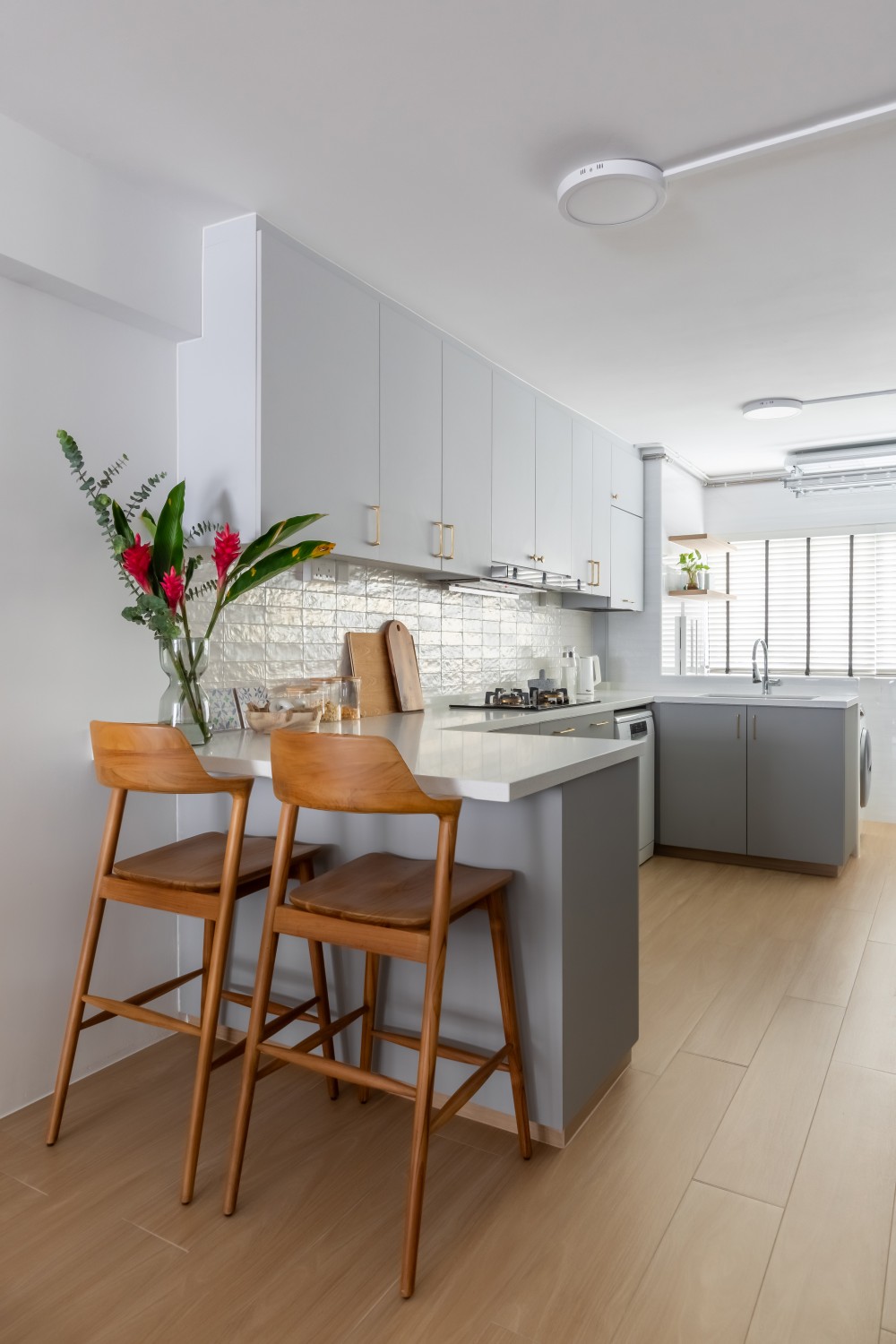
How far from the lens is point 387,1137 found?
6.61 feet

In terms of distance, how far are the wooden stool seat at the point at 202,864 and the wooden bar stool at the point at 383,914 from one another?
0.68 ft

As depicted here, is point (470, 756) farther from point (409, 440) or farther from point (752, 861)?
point (752, 861)

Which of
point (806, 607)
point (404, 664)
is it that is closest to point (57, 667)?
point (404, 664)

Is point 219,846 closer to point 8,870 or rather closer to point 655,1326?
point 8,870

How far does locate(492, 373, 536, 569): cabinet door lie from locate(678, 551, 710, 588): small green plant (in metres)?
1.98

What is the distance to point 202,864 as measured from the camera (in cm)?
202

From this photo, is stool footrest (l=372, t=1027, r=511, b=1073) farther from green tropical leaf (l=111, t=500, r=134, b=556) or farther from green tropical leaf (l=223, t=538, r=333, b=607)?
green tropical leaf (l=111, t=500, r=134, b=556)

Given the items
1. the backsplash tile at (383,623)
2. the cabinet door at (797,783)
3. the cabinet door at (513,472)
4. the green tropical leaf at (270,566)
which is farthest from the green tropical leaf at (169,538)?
the cabinet door at (797,783)

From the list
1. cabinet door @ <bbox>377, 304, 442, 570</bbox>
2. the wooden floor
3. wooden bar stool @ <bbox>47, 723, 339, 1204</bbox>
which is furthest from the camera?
cabinet door @ <bbox>377, 304, 442, 570</bbox>

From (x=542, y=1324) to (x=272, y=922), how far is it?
33.2 inches

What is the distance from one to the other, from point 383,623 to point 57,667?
1.50m

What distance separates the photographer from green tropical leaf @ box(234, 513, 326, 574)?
2363 millimetres

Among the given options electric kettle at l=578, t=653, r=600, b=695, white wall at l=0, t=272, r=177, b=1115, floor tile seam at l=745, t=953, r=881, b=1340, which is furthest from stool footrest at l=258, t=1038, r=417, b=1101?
electric kettle at l=578, t=653, r=600, b=695

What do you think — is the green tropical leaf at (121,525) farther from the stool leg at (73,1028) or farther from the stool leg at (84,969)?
the stool leg at (73,1028)
